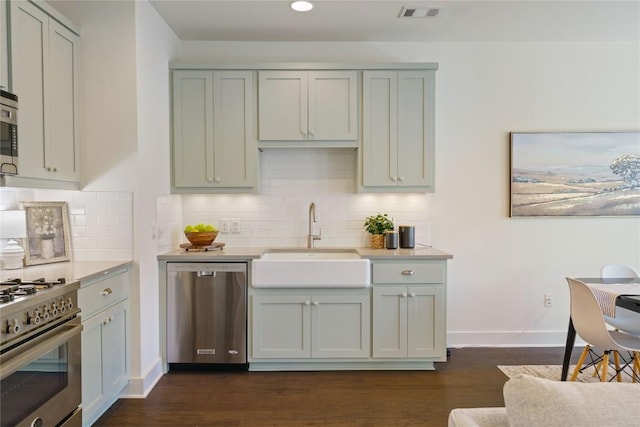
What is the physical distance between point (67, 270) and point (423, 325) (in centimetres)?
245

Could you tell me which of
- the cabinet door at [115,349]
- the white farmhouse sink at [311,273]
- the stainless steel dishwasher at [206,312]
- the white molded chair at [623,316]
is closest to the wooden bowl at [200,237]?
the stainless steel dishwasher at [206,312]

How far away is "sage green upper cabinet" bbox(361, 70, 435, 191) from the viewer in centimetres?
347

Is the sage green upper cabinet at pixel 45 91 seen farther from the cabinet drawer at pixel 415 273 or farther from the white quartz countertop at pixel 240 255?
the cabinet drawer at pixel 415 273

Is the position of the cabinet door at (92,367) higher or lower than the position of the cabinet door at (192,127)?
lower

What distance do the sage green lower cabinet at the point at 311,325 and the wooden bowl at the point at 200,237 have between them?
629 mm

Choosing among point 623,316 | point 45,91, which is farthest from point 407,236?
point 45,91

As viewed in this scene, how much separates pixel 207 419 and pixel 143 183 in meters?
1.58

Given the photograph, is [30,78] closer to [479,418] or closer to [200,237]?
[200,237]

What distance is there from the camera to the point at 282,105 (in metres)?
3.47

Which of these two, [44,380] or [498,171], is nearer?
[44,380]

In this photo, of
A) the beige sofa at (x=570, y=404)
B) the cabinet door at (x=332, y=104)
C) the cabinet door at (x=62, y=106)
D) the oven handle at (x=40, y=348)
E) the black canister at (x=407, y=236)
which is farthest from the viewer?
the black canister at (x=407, y=236)

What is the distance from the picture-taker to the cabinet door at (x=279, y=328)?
3.20 metres

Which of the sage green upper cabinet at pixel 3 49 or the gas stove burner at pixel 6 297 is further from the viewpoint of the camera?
the sage green upper cabinet at pixel 3 49

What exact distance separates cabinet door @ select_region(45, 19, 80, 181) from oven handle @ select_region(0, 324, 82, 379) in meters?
0.96
